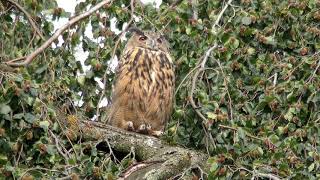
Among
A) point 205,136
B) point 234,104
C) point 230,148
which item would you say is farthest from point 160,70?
point 230,148

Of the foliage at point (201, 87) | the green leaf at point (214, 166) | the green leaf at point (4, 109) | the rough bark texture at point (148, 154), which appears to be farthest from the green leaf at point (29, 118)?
the green leaf at point (214, 166)

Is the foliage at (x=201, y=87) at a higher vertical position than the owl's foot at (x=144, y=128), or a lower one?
higher

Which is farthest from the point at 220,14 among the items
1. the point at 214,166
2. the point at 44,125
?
the point at 44,125

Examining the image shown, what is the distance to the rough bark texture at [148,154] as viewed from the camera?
388 cm

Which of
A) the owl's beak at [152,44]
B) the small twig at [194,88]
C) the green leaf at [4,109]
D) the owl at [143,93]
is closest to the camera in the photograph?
the green leaf at [4,109]

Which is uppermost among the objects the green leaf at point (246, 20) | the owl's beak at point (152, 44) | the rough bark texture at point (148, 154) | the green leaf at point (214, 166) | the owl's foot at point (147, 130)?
the green leaf at point (246, 20)

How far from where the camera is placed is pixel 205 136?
4.15 m

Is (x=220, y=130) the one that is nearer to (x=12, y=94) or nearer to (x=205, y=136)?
(x=205, y=136)

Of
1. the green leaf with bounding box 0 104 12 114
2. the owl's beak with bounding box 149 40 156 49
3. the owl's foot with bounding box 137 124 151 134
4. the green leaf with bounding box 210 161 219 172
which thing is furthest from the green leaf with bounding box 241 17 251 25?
the green leaf with bounding box 0 104 12 114

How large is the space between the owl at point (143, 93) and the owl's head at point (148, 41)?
7 centimetres

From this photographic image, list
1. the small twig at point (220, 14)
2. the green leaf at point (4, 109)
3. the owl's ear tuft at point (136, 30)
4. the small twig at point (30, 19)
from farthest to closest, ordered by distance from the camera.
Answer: the owl's ear tuft at point (136, 30), the small twig at point (220, 14), the small twig at point (30, 19), the green leaf at point (4, 109)

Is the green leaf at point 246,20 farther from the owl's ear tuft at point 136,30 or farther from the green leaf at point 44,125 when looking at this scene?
the green leaf at point 44,125

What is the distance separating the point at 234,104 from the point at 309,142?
51cm

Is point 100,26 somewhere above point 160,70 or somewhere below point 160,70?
above
